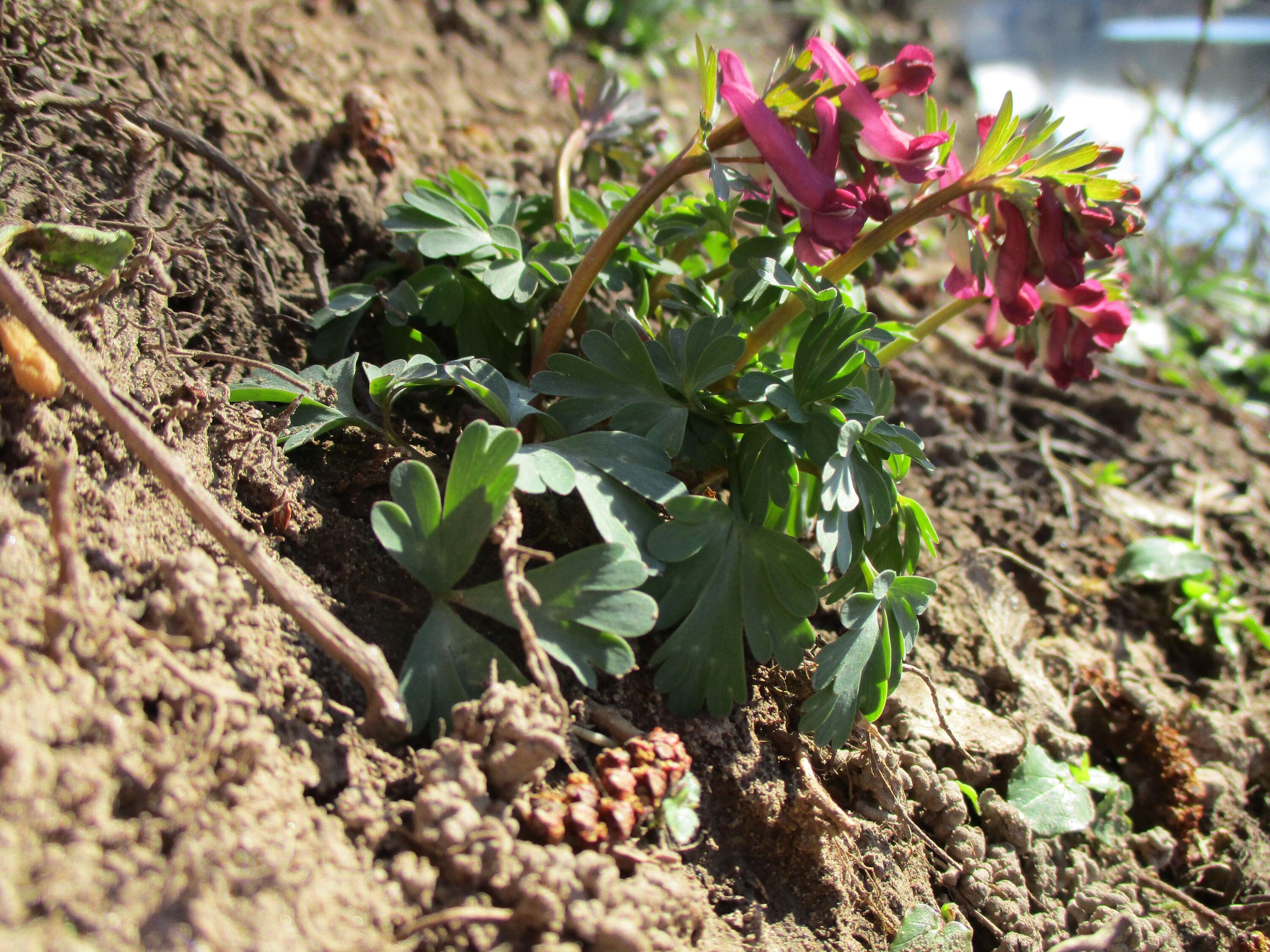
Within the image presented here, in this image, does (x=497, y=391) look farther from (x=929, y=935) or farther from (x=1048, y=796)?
(x=1048, y=796)

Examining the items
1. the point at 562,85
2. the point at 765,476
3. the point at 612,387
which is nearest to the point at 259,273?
the point at 612,387

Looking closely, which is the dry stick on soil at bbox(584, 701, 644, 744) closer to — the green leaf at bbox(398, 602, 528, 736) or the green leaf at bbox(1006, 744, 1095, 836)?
the green leaf at bbox(398, 602, 528, 736)

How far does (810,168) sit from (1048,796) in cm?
136

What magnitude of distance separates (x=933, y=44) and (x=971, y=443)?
4435 mm

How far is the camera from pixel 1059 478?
275 centimetres

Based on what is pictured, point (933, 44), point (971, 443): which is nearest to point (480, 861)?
point (971, 443)

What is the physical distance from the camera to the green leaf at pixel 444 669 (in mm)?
1304

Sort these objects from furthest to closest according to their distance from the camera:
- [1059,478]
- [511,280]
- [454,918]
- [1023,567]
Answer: [1059,478] < [1023,567] < [511,280] < [454,918]

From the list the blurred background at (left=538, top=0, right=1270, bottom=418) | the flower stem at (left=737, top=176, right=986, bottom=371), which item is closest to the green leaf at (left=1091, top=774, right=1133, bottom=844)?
the flower stem at (left=737, top=176, right=986, bottom=371)

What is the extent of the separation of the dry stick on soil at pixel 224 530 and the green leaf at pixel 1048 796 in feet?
4.20

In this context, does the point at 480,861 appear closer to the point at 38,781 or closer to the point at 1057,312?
the point at 38,781

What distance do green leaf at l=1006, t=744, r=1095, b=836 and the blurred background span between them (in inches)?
97.0

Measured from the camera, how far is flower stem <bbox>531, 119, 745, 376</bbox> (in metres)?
1.63

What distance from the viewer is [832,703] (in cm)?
151
